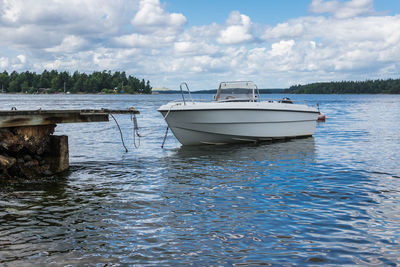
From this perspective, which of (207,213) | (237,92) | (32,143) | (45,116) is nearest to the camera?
(207,213)

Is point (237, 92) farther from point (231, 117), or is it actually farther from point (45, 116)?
point (45, 116)

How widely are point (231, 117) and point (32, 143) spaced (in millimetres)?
7906

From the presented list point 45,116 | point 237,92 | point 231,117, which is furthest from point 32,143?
point 237,92

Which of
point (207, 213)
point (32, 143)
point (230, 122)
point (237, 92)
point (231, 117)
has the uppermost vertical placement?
point (237, 92)

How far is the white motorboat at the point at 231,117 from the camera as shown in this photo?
52.1ft

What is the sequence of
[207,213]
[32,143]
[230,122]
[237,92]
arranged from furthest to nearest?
[237,92], [230,122], [32,143], [207,213]

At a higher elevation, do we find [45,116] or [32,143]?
[45,116]

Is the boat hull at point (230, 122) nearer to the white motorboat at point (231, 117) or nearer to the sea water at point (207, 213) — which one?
the white motorboat at point (231, 117)

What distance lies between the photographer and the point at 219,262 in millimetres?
5398

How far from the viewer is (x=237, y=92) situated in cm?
1770

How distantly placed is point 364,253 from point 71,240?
432 cm

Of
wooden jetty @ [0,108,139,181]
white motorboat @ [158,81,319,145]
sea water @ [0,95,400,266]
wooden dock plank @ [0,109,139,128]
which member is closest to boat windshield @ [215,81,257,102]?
white motorboat @ [158,81,319,145]

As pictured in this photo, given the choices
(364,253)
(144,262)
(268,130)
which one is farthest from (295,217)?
(268,130)

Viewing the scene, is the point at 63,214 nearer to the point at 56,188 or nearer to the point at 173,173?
the point at 56,188
